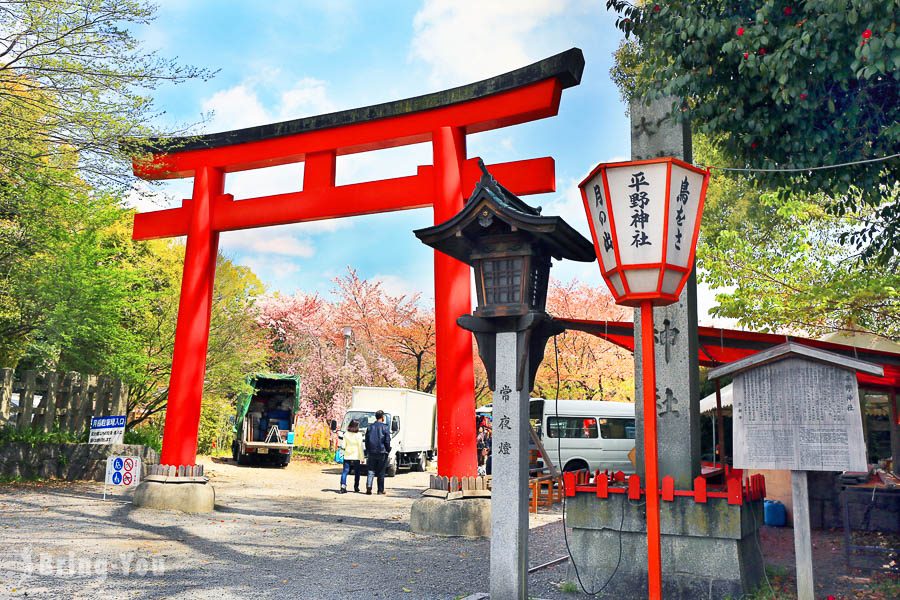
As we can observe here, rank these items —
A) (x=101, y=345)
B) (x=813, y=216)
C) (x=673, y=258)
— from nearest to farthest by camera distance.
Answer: (x=673, y=258) < (x=813, y=216) < (x=101, y=345)

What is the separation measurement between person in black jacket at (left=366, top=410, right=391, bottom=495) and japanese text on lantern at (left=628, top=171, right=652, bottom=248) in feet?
30.8

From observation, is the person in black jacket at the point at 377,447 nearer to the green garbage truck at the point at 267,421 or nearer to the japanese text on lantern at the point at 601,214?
the green garbage truck at the point at 267,421

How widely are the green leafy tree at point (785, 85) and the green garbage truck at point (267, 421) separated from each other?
1706cm

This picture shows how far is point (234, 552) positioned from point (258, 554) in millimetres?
288

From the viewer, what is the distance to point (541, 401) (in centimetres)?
1705

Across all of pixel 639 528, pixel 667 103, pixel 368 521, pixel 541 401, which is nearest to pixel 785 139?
pixel 667 103

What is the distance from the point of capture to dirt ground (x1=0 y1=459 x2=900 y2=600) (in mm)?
6117

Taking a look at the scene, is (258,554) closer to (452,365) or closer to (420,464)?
(452,365)

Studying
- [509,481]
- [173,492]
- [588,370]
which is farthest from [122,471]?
[588,370]

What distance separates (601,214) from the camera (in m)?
5.04

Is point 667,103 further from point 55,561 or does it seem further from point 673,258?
point 55,561

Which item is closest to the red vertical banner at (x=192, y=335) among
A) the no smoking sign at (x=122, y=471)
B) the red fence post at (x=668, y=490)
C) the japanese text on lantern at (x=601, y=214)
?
the no smoking sign at (x=122, y=471)

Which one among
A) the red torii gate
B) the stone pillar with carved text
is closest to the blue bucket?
the red torii gate

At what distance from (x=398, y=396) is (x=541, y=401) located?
193 inches
